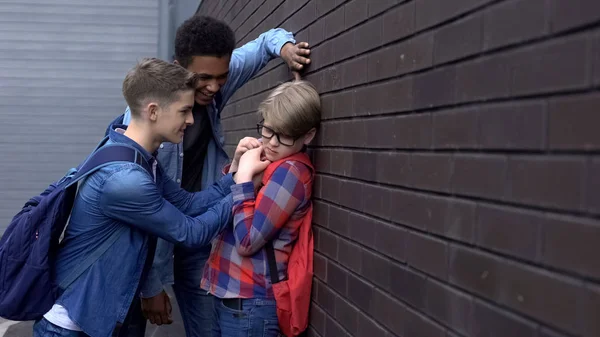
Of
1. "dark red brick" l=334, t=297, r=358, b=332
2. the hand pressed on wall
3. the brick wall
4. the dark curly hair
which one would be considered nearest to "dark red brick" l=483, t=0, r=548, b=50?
the brick wall

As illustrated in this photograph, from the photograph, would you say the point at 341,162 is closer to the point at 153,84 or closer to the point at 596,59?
the point at 153,84

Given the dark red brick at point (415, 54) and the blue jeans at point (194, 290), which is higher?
the dark red brick at point (415, 54)

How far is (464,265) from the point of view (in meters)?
1.85

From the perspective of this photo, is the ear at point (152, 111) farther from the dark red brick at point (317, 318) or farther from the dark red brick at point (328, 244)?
the dark red brick at point (317, 318)

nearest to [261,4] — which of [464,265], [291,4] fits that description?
[291,4]

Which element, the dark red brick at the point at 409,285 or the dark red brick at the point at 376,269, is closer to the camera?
the dark red brick at the point at 409,285

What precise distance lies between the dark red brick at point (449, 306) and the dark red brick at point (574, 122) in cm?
55

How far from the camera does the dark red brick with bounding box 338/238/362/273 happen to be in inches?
110

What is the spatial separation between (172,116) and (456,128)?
1.61 m

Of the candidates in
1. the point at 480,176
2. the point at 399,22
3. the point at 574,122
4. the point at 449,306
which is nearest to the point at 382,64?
the point at 399,22

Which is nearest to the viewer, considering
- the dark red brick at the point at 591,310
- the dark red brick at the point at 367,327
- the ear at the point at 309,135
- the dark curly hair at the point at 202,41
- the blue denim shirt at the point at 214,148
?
the dark red brick at the point at 591,310

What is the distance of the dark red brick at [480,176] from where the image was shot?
1679mm

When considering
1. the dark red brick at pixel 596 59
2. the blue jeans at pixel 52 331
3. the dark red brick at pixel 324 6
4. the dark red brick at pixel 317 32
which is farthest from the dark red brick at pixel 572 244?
the blue jeans at pixel 52 331

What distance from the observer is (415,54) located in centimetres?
221
